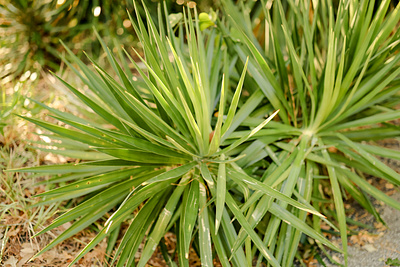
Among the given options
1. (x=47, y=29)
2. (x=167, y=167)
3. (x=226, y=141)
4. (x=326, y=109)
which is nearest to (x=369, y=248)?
(x=326, y=109)

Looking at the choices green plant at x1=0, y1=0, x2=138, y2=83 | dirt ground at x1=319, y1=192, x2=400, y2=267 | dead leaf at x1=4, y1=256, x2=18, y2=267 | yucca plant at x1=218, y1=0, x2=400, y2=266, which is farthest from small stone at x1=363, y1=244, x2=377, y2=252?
green plant at x1=0, y1=0, x2=138, y2=83

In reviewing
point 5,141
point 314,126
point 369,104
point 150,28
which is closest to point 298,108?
point 314,126

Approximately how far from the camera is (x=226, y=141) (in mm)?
1389

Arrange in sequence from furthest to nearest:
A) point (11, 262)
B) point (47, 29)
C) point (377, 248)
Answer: point (47, 29), point (377, 248), point (11, 262)

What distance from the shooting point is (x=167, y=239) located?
1.66 metres

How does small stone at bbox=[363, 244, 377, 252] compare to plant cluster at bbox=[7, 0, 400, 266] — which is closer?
plant cluster at bbox=[7, 0, 400, 266]

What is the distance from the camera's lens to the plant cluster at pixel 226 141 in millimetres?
1151

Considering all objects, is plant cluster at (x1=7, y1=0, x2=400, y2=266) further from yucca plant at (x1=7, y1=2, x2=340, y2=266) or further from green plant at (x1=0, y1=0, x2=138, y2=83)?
green plant at (x1=0, y1=0, x2=138, y2=83)

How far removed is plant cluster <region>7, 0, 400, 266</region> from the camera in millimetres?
1151

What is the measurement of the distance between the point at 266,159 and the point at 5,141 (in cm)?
131

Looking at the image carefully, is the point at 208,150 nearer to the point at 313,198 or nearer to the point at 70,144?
the point at 313,198

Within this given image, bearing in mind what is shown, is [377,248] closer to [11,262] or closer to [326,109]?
[326,109]

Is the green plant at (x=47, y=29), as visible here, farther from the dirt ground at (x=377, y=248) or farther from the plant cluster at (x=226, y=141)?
the dirt ground at (x=377, y=248)

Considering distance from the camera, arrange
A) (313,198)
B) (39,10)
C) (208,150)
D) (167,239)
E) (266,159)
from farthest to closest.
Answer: (39,10) → (167,239) → (266,159) → (313,198) → (208,150)
